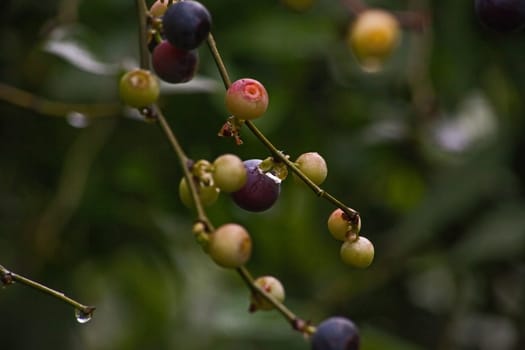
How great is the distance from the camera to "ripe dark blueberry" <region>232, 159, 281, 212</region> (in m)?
0.56

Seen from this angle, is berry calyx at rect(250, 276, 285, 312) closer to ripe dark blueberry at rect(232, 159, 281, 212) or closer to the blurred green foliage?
ripe dark blueberry at rect(232, 159, 281, 212)

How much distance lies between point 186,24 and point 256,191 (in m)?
0.10

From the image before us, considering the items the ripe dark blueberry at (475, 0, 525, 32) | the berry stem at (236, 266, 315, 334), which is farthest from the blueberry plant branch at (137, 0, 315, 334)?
the ripe dark blueberry at (475, 0, 525, 32)

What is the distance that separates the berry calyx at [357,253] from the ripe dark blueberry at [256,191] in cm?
5

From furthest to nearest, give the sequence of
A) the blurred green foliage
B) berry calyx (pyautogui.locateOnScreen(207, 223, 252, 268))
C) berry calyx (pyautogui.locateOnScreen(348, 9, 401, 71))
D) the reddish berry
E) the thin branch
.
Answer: the blurred green foliage
the thin branch
berry calyx (pyautogui.locateOnScreen(348, 9, 401, 71))
the reddish berry
berry calyx (pyautogui.locateOnScreen(207, 223, 252, 268))

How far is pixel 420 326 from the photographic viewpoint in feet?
4.58

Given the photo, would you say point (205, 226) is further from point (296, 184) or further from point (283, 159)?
point (296, 184)

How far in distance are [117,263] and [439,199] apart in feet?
1.59

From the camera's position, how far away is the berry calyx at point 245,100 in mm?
542

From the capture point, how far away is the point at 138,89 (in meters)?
0.55

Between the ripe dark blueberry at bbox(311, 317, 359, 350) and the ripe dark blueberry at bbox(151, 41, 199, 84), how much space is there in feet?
0.54

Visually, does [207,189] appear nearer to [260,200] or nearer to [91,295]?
[260,200]

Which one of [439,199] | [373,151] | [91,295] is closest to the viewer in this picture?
[439,199]

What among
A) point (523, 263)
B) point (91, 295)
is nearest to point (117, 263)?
point (91, 295)
